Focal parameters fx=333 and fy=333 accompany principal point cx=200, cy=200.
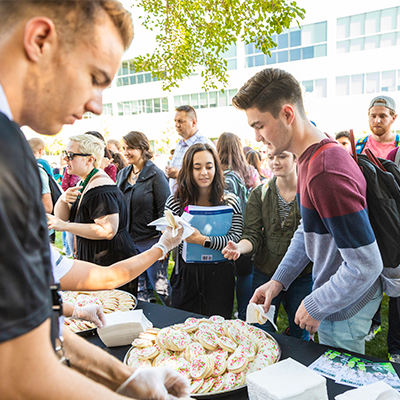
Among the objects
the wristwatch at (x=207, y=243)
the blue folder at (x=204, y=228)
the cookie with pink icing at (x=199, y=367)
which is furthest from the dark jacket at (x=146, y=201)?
the cookie with pink icing at (x=199, y=367)

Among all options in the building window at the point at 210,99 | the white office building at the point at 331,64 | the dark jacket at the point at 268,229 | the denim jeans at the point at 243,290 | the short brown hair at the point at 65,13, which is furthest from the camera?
the building window at the point at 210,99

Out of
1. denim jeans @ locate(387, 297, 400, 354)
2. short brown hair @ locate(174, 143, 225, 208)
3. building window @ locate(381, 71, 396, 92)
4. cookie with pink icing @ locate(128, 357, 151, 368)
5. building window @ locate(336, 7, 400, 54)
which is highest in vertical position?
building window @ locate(336, 7, 400, 54)

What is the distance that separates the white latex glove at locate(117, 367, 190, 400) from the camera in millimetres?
808

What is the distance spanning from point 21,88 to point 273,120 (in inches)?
49.5

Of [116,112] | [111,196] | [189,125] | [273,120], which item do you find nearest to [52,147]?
[116,112]

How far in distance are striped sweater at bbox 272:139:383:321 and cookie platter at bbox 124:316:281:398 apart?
12.0 inches

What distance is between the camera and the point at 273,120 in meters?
1.63

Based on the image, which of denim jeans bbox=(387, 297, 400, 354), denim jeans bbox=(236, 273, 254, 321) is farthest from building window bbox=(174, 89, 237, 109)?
denim jeans bbox=(387, 297, 400, 354)

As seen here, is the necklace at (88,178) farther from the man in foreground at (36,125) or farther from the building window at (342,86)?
the building window at (342,86)

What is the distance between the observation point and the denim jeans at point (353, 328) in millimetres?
1550

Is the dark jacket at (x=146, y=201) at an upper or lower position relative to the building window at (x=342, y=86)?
lower

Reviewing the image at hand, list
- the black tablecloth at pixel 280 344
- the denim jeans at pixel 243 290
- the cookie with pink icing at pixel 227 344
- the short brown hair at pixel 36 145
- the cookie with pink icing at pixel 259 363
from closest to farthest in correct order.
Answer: the black tablecloth at pixel 280 344, the cookie with pink icing at pixel 259 363, the cookie with pink icing at pixel 227 344, the denim jeans at pixel 243 290, the short brown hair at pixel 36 145

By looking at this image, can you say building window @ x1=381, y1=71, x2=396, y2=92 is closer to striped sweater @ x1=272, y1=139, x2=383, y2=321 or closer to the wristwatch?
the wristwatch

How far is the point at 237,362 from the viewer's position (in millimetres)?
1362
